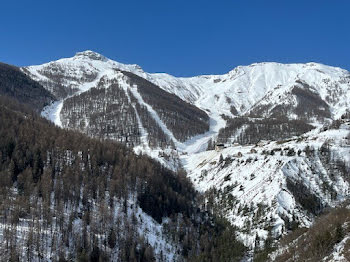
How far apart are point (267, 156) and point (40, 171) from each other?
90069 mm

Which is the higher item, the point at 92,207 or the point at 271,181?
the point at 271,181

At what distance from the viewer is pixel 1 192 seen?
10475 cm

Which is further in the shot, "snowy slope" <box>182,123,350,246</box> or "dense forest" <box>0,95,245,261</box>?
"snowy slope" <box>182,123,350,246</box>

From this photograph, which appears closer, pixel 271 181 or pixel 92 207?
pixel 92 207

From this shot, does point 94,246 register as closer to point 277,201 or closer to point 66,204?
point 66,204

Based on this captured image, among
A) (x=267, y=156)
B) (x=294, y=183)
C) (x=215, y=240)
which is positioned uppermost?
(x=267, y=156)

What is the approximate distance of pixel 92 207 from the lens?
112 m

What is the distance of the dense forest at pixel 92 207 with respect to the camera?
91.7 metres

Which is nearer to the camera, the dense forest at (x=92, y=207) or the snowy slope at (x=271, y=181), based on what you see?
the dense forest at (x=92, y=207)

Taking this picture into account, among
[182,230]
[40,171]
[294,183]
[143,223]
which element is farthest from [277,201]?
[40,171]

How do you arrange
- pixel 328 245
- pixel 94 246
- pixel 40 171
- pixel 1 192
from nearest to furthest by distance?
pixel 328 245 → pixel 94 246 → pixel 1 192 → pixel 40 171

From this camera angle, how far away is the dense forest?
91.7 meters

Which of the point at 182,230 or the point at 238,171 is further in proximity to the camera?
the point at 238,171

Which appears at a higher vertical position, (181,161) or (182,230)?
(181,161)
